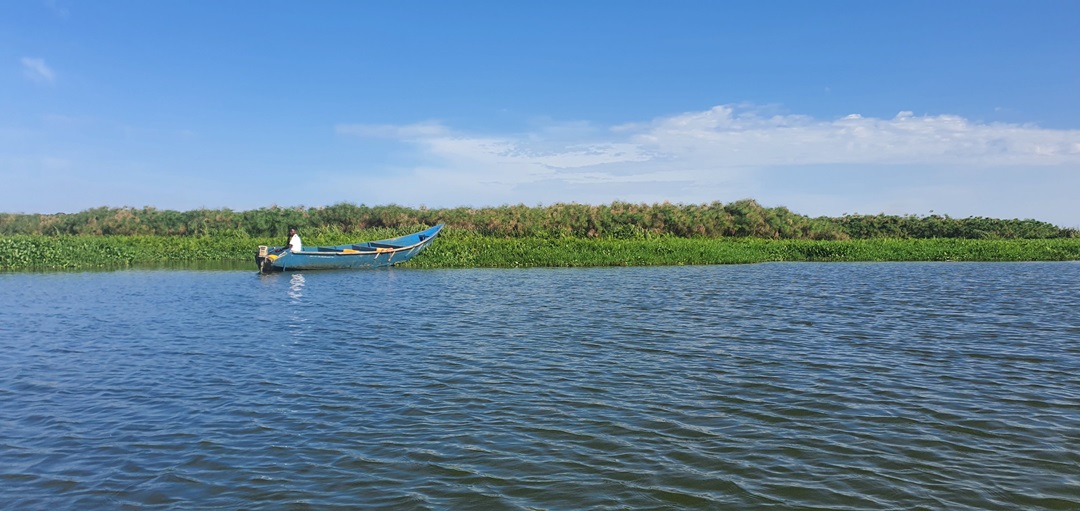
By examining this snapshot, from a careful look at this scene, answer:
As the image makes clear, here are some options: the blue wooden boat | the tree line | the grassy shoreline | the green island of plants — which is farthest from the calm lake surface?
the tree line

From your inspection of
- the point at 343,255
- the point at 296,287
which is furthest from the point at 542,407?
the point at 343,255

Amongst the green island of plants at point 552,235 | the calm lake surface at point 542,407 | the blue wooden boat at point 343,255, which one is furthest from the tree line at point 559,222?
the calm lake surface at point 542,407

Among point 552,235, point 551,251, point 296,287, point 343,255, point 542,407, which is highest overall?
point 552,235

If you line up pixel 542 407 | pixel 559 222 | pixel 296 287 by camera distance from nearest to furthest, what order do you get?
pixel 542 407, pixel 296 287, pixel 559 222

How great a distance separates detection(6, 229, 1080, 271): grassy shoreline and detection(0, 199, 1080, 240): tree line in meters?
5.37

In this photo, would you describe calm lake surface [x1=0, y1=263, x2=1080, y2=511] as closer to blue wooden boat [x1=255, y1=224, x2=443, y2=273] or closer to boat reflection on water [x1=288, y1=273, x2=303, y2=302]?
boat reflection on water [x1=288, y1=273, x2=303, y2=302]

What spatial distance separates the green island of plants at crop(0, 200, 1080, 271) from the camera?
39.2 metres

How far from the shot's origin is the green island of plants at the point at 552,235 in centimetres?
3925

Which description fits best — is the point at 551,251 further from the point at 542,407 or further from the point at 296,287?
the point at 542,407

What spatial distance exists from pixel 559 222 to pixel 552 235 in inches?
126

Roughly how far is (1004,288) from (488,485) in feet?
82.6

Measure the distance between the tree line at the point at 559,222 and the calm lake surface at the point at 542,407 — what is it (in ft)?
108

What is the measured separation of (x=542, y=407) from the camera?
9836 millimetres

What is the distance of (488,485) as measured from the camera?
7.12 meters
